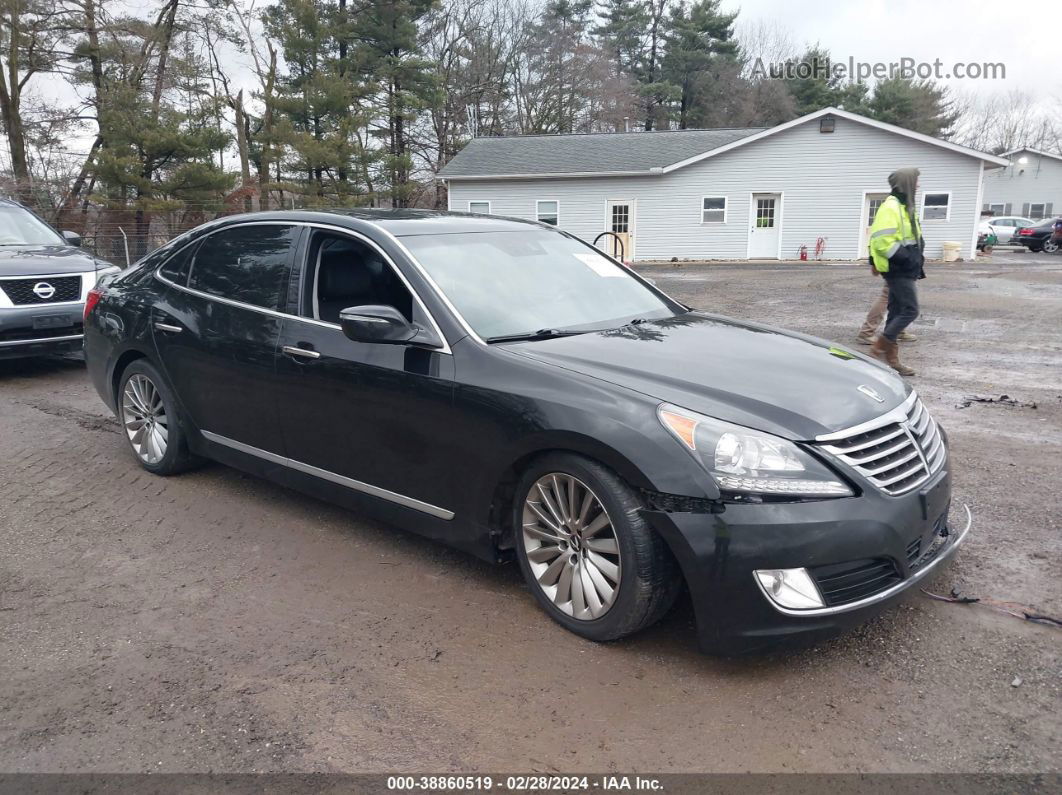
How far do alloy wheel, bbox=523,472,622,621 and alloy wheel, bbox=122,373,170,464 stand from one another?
2888mm

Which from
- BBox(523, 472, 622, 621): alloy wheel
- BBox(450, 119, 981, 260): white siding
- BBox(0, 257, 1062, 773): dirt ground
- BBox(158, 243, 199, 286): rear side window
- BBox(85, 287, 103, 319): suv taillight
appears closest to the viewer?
BBox(0, 257, 1062, 773): dirt ground

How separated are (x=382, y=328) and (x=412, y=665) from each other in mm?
1425

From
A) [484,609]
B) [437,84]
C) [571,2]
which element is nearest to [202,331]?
[484,609]

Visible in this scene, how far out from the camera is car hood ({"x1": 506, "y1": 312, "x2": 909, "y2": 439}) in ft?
10.1

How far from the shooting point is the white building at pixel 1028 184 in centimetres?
4662

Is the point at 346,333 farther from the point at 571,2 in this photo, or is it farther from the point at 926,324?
the point at 571,2

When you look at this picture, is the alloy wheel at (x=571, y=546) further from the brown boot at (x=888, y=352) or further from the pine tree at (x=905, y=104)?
the pine tree at (x=905, y=104)

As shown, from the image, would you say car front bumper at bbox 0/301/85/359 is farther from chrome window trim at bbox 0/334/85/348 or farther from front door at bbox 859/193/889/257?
front door at bbox 859/193/889/257

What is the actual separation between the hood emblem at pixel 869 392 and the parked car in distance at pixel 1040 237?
1320 inches

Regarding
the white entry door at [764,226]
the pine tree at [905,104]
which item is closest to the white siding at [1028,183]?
the pine tree at [905,104]

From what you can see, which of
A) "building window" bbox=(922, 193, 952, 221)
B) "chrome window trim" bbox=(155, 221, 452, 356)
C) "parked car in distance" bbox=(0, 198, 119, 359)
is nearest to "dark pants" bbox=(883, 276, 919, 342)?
"chrome window trim" bbox=(155, 221, 452, 356)

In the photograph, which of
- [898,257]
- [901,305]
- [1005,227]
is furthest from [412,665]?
[1005,227]

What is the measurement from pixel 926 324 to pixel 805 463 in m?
10.2

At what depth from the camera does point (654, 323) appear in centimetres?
418
